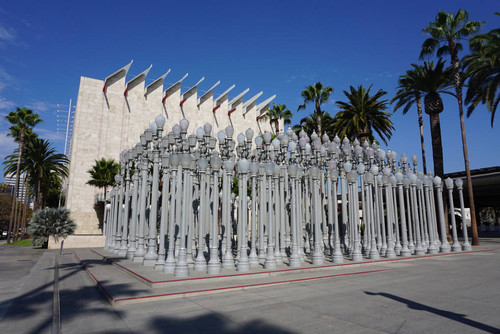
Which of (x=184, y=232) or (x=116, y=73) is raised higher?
(x=116, y=73)

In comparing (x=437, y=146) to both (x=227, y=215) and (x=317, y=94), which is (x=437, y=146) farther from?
(x=227, y=215)

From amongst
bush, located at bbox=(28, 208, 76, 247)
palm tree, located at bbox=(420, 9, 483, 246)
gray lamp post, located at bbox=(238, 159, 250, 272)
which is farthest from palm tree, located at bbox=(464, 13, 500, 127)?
bush, located at bbox=(28, 208, 76, 247)

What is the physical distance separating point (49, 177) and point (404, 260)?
1806 inches

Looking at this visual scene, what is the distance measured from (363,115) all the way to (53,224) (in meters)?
30.3

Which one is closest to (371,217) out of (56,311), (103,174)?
(56,311)

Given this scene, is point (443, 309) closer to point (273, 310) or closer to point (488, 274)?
point (273, 310)

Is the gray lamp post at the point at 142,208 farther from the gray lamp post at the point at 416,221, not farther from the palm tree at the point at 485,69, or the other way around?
the palm tree at the point at 485,69

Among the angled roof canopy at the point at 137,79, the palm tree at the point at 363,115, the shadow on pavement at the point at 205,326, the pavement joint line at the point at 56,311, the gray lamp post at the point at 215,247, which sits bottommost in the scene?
the pavement joint line at the point at 56,311

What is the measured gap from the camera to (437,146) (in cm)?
2678

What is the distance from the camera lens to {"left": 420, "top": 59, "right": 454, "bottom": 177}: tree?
87.9 ft

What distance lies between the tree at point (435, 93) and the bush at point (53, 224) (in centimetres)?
3105

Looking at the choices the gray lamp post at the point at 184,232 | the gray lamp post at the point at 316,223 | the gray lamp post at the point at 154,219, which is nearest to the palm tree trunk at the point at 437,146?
the gray lamp post at the point at 316,223

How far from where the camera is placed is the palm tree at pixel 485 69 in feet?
76.1

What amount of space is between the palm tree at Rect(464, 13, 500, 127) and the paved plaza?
2054 centimetres
